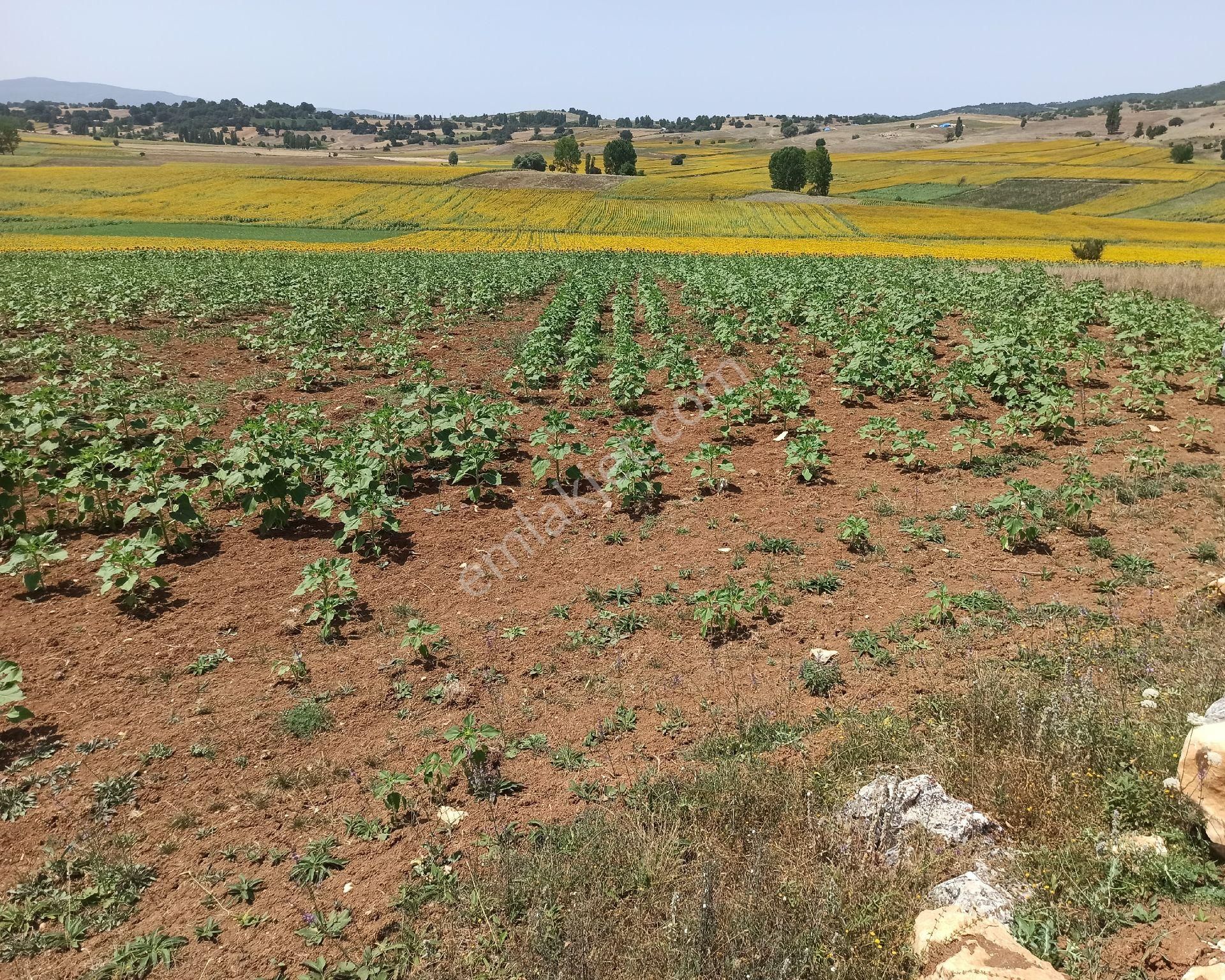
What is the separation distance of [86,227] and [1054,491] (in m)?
64.1

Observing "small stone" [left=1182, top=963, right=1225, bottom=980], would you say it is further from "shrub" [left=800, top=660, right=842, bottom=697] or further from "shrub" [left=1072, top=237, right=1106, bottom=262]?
"shrub" [left=1072, top=237, right=1106, bottom=262]

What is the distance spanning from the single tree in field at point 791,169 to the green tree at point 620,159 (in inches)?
890

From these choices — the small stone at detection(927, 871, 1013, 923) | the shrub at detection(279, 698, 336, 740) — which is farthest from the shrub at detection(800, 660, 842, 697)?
the shrub at detection(279, 698, 336, 740)

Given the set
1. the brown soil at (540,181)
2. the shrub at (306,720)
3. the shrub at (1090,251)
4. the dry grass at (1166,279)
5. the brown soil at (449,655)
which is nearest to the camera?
the brown soil at (449,655)

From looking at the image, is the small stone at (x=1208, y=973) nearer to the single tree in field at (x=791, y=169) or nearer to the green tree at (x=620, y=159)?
the single tree in field at (x=791, y=169)

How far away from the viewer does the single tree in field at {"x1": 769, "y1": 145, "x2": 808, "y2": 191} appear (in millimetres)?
86312

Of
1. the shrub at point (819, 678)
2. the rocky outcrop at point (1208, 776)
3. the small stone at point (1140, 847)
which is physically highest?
the rocky outcrop at point (1208, 776)

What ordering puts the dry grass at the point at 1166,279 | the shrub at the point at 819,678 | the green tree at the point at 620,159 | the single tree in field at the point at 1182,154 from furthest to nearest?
the green tree at the point at 620,159
the single tree in field at the point at 1182,154
the dry grass at the point at 1166,279
the shrub at the point at 819,678

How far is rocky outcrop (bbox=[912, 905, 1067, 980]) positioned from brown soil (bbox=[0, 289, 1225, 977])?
1947mm

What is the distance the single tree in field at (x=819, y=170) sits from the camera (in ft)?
277

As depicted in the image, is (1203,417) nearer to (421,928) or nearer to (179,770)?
(421,928)

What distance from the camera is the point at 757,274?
91.2 ft

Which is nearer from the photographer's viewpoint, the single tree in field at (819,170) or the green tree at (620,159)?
the single tree in field at (819,170)

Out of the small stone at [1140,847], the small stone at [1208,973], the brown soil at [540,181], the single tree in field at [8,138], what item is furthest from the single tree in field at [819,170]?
the single tree in field at [8,138]
